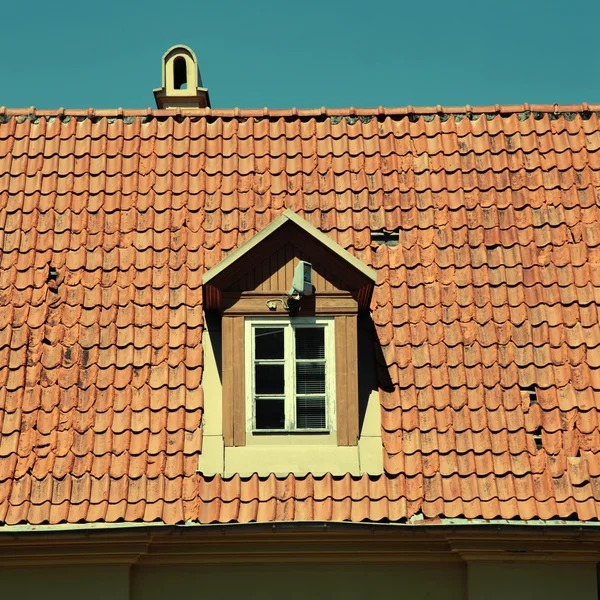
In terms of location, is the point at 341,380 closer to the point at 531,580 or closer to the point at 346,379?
the point at 346,379

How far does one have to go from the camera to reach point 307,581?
9.68 meters

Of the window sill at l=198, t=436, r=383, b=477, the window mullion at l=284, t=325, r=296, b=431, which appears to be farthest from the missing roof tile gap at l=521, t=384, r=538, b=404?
the window mullion at l=284, t=325, r=296, b=431

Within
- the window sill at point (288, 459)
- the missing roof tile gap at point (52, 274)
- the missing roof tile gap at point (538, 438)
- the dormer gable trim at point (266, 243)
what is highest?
the missing roof tile gap at point (52, 274)

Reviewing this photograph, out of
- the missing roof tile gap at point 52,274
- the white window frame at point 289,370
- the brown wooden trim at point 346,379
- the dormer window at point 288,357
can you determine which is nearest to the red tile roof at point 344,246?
the missing roof tile gap at point 52,274

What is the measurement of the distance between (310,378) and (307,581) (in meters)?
1.69

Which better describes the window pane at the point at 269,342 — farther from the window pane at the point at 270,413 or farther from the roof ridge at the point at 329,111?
the roof ridge at the point at 329,111

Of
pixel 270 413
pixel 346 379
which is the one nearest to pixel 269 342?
pixel 270 413

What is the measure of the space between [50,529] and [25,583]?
0.64 metres

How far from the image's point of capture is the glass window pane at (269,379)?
10.1 m

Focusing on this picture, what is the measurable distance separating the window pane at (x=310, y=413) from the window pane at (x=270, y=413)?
0.14 meters

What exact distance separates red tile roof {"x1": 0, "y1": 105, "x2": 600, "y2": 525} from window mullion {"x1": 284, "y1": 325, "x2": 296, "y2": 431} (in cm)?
51

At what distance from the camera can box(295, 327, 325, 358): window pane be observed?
33.4 feet

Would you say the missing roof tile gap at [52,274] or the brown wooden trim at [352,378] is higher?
the missing roof tile gap at [52,274]

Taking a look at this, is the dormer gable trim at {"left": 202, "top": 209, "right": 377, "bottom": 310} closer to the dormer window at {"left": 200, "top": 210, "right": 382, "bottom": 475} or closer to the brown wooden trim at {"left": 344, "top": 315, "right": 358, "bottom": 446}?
the dormer window at {"left": 200, "top": 210, "right": 382, "bottom": 475}
